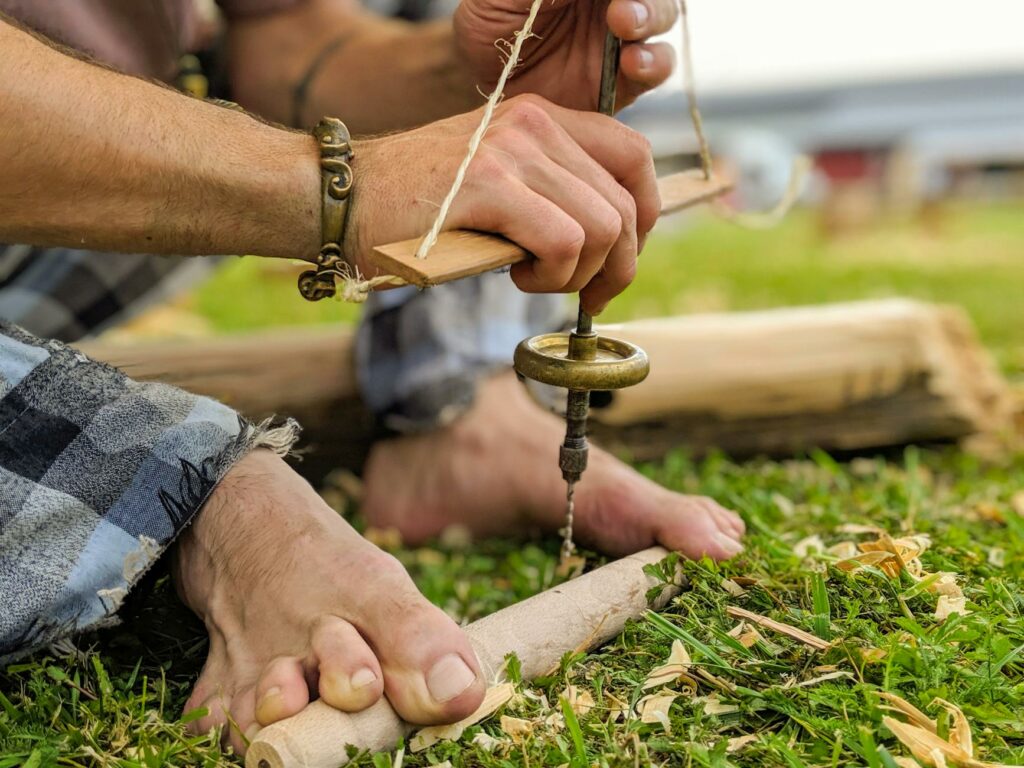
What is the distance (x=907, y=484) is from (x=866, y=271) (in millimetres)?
3641

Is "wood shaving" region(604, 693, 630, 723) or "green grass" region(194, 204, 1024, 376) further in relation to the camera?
"green grass" region(194, 204, 1024, 376)

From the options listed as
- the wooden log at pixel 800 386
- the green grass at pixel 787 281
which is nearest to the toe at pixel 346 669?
the wooden log at pixel 800 386

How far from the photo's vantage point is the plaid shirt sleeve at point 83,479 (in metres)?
1.02

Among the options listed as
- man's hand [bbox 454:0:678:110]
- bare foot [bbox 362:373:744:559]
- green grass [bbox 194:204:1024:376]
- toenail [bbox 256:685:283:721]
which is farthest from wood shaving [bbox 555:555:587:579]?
green grass [bbox 194:204:1024:376]

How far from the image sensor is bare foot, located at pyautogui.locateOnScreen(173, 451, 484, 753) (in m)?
0.95

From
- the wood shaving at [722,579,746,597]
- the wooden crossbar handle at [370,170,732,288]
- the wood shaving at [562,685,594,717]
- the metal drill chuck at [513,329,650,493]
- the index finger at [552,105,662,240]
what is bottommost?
the wood shaving at [562,685,594,717]

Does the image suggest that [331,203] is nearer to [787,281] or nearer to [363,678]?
[363,678]

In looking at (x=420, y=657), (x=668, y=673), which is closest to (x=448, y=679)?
(x=420, y=657)

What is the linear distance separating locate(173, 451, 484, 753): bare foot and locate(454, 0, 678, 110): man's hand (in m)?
0.59

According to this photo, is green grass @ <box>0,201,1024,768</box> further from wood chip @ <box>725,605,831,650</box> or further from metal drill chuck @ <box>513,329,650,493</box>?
metal drill chuck @ <box>513,329,650,493</box>

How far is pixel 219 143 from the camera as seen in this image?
3.48 ft

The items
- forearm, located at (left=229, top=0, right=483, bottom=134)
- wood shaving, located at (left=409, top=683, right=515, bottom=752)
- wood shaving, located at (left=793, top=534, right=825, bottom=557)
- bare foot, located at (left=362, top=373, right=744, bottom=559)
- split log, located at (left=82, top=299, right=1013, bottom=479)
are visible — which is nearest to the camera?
wood shaving, located at (left=409, top=683, right=515, bottom=752)

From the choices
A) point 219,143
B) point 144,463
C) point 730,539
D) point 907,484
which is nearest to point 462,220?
point 219,143

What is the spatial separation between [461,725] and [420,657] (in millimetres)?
88
